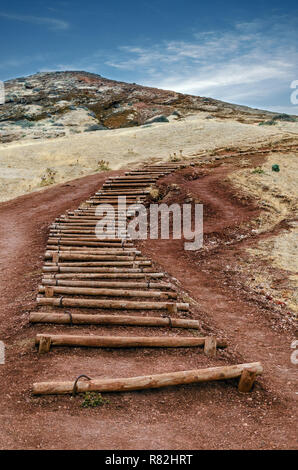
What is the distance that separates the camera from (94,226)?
14758mm

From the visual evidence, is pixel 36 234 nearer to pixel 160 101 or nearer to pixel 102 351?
pixel 102 351

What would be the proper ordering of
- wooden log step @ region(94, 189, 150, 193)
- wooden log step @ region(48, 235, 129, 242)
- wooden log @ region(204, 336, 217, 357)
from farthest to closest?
wooden log step @ region(94, 189, 150, 193) → wooden log step @ region(48, 235, 129, 242) → wooden log @ region(204, 336, 217, 357)

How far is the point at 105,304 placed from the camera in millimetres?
8352

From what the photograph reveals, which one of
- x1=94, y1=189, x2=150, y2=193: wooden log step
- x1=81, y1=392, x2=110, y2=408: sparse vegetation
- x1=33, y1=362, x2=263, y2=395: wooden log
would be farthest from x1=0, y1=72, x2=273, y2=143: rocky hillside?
x1=81, y1=392, x2=110, y2=408: sparse vegetation

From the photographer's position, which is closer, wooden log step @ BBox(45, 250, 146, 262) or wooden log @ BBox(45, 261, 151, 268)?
wooden log @ BBox(45, 261, 151, 268)

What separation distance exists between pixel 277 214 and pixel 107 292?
10883 millimetres

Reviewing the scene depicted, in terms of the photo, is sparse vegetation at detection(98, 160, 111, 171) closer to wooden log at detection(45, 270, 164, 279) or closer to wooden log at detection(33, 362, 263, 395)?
wooden log at detection(45, 270, 164, 279)

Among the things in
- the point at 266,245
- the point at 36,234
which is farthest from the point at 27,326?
the point at 266,245

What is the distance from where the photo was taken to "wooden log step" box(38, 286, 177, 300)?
871cm

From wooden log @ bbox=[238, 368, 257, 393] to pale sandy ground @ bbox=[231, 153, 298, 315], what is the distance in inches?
164

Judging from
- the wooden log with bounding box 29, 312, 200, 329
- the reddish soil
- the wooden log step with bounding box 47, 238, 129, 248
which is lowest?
the reddish soil

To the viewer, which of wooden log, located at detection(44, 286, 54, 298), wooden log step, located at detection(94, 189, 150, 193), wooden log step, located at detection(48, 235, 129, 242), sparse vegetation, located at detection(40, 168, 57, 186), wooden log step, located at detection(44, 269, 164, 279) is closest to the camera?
wooden log, located at detection(44, 286, 54, 298)

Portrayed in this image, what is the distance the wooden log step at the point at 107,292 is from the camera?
8.71 m

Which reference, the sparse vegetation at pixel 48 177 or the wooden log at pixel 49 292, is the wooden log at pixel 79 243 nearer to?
the wooden log at pixel 49 292
